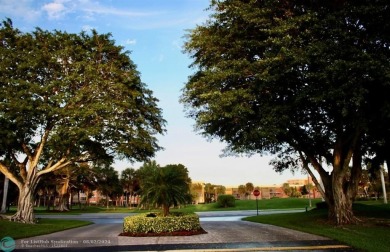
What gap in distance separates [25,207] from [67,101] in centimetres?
1016

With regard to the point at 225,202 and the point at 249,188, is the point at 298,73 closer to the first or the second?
the point at 225,202

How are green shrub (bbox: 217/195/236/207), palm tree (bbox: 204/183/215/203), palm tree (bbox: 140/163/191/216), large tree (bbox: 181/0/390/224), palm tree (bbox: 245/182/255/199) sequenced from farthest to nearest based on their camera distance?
palm tree (bbox: 245/182/255/199), palm tree (bbox: 204/183/215/203), green shrub (bbox: 217/195/236/207), palm tree (bbox: 140/163/191/216), large tree (bbox: 181/0/390/224)

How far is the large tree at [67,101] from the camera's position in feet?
85.1

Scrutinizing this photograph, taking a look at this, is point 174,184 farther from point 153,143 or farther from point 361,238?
point 153,143

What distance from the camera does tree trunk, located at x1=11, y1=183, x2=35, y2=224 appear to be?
28703mm

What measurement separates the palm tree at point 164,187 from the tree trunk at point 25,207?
49.5ft

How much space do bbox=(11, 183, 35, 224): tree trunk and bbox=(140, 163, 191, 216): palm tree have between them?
1508 centimetres

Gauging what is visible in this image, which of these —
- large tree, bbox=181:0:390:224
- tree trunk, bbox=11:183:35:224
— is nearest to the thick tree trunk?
large tree, bbox=181:0:390:224

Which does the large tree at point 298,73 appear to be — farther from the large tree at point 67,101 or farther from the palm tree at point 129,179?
the palm tree at point 129,179

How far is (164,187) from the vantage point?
18.9 m

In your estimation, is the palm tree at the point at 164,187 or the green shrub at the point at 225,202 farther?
the green shrub at the point at 225,202

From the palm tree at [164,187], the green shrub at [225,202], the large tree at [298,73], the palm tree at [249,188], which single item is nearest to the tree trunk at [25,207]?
the palm tree at [164,187]

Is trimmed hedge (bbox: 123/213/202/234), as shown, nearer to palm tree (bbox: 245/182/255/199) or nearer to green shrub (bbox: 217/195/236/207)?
green shrub (bbox: 217/195/236/207)

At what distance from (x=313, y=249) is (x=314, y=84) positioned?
27.2 feet
